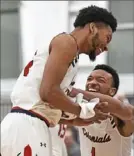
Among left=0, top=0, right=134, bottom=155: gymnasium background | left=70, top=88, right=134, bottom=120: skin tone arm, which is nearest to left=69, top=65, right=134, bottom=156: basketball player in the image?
left=70, top=88, right=134, bottom=120: skin tone arm

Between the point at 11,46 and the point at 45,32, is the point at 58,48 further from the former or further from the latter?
the point at 11,46

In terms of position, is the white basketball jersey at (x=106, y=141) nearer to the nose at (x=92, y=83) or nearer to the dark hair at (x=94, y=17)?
the nose at (x=92, y=83)

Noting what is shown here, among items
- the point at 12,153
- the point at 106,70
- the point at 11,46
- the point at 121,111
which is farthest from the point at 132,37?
the point at 12,153

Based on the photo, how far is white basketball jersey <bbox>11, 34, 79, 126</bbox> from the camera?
7.98ft

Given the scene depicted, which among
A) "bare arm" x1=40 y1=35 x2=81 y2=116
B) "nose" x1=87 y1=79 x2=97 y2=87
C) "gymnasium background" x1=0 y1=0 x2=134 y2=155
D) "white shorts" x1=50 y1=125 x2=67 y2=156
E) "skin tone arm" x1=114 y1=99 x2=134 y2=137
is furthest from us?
"gymnasium background" x1=0 y1=0 x2=134 y2=155

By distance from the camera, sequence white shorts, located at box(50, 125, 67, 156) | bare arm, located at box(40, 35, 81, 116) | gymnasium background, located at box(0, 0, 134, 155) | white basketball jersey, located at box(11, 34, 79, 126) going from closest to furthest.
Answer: bare arm, located at box(40, 35, 81, 116) → white basketball jersey, located at box(11, 34, 79, 126) → white shorts, located at box(50, 125, 67, 156) → gymnasium background, located at box(0, 0, 134, 155)

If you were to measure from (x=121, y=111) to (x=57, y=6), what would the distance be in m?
4.71

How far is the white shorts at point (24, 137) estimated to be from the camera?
238cm

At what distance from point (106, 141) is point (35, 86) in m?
0.83

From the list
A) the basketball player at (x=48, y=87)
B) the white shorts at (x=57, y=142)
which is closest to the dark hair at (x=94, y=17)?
the basketball player at (x=48, y=87)

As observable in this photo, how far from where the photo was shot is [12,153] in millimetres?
2375

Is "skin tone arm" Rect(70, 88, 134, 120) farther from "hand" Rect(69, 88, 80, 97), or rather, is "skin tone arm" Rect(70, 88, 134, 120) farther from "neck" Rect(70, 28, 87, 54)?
"neck" Rect(70, 28, 87, 54)

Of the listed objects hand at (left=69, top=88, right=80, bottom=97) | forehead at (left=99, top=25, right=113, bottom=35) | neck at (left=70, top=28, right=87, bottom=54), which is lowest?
hand at (left=69, top=88, right=80, bottom=97)

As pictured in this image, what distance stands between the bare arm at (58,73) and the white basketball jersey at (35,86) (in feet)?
0.24
